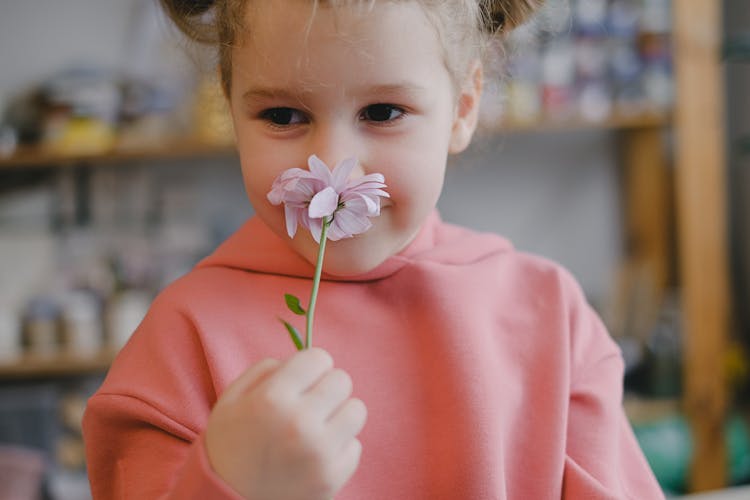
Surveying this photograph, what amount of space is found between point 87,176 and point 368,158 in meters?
1.94

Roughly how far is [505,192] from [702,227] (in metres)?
0.65

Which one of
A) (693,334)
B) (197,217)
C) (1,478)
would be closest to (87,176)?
(197,217)

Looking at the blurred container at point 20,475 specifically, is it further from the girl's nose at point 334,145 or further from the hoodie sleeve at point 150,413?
the girl's nose at point 334,145

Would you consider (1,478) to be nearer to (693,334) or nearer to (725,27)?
(693,334)

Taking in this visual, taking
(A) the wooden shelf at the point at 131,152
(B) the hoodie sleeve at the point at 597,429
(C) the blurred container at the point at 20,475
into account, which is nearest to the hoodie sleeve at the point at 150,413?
(B) the hoodie sleeve at the point at 597,429

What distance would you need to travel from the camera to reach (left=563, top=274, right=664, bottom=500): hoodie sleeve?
74cm

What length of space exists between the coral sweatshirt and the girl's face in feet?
0.27

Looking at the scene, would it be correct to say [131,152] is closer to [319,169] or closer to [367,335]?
[367,335]

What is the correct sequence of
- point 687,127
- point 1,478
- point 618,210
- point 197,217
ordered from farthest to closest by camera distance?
point 618,210 < point 197,217 < point 687,127 < point 1,478

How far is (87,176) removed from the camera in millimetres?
2379

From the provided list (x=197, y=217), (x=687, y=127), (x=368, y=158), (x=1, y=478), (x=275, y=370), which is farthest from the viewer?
(x=197, y=217)

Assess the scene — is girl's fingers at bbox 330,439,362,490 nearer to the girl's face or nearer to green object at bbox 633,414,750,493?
the girl's face

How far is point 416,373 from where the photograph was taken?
2.43ft

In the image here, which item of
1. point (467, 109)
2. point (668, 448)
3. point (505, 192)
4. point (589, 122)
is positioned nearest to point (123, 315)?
point (505, 192)
